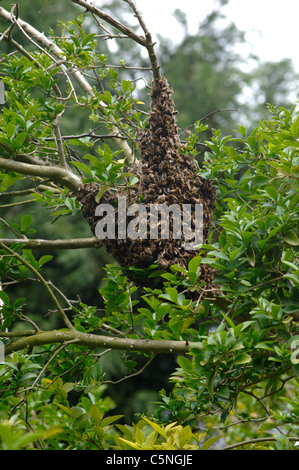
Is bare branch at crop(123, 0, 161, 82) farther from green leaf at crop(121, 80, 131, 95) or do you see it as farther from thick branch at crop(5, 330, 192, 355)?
thick branch at crop(5, 330, 192, 355)

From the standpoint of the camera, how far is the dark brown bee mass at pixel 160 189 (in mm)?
1740

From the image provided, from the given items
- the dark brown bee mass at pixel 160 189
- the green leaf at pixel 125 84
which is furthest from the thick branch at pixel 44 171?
the green leaf at pixel 125 84

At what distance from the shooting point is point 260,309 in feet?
4.71

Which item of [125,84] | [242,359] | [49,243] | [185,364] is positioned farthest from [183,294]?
[125,84]

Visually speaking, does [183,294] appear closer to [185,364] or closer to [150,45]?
[185,364]

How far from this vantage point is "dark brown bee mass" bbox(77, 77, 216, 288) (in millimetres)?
1740

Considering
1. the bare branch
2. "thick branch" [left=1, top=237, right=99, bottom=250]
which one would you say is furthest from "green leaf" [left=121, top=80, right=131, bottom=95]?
"thick branch" [left=1, top=237, right=99, bottom=250]

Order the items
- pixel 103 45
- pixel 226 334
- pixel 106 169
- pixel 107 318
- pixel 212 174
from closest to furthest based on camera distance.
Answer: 1. pixel 226 334
2. pixel 106 169
3. pixel 212 174
4. pixel 107 318
5. pixel 103 45

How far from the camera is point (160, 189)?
180 cm

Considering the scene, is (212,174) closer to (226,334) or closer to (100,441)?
(226,334)

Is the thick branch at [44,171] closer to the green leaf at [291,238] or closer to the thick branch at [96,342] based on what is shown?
the thick branch at [96,342]

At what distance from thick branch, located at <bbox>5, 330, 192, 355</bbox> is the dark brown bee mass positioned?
273 mm
